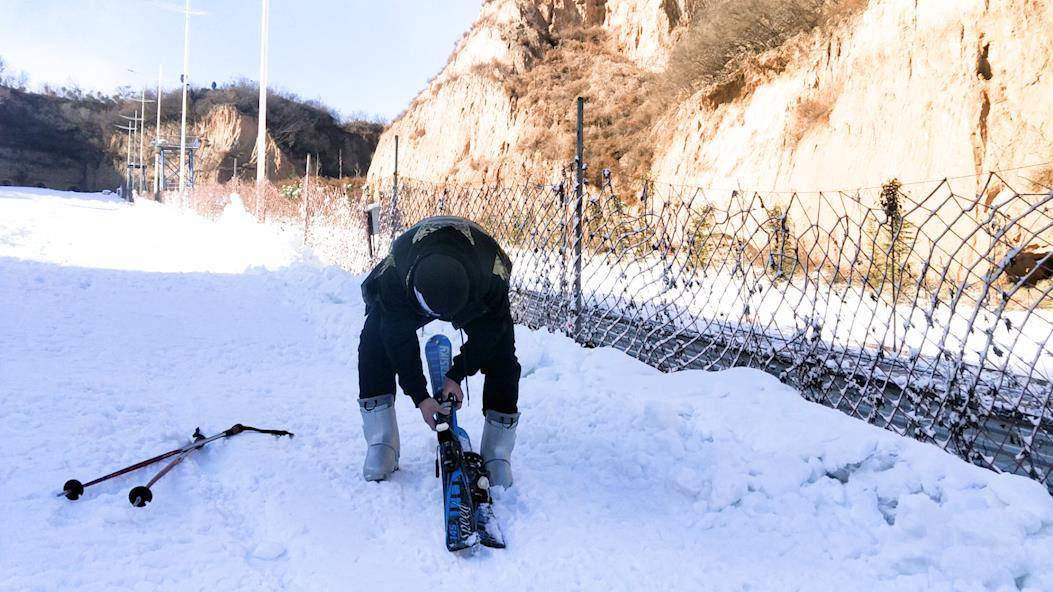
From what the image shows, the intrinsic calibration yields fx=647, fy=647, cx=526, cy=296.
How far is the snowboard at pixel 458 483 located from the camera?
2.46m

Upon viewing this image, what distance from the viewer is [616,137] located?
79.7 ft

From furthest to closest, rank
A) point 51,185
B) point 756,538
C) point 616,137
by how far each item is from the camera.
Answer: point 51,185 < point 616,137 < point 756,538

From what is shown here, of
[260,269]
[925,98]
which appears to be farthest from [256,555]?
[925,98]

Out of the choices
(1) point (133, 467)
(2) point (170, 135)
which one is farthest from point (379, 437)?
(2) point (170, 135)

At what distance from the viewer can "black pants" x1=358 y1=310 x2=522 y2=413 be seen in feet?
9.62

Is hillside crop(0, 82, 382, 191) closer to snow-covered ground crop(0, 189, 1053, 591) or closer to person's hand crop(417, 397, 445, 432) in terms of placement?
snow-covered ground crop(0, 189, 1053, 591)

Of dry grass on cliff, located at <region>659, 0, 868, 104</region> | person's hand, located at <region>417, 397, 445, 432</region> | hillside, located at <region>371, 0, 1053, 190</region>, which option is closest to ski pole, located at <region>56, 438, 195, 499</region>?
person's hand, located at <region>417, 397, 445, 432</region>

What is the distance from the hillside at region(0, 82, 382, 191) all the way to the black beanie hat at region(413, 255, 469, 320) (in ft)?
194

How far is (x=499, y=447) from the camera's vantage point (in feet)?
9.78

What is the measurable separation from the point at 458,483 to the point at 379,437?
23.8 inches

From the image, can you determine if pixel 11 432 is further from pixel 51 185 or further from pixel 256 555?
pixel 51 185

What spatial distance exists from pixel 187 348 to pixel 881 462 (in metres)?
4.99

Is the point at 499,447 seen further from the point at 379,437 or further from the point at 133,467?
the point at 133,467

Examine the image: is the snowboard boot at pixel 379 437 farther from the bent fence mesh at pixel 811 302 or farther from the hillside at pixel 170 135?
the hillside at pixel 170 135
